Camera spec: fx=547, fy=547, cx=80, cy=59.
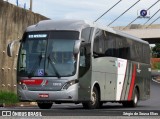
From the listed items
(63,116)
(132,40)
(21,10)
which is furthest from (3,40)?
(63,116)

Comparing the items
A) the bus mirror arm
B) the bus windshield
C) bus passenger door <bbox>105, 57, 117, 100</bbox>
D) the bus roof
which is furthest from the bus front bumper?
bus passenger door <bbox>105, 57, 117, 100</bbox>

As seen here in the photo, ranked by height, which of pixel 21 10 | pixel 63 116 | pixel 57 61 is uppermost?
pixel 21 10

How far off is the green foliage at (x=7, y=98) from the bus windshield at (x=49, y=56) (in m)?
6.84

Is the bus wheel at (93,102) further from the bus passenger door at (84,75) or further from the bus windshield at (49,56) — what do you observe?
the bus windshield at (49,56)

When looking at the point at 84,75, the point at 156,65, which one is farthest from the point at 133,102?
the point at 156,65

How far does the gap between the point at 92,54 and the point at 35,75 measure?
2.22 meters

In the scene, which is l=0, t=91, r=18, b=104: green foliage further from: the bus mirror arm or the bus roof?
the bus mirror arm

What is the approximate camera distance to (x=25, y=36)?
→ 1959 cm

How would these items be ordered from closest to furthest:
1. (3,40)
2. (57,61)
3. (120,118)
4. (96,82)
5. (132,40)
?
(120,118)
(57,61)
(96,82)
(132,40)
(3,40)

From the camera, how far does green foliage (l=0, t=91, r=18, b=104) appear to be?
84.6ft

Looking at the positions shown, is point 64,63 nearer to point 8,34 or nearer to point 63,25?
point 63,25

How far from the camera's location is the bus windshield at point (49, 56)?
18609mm

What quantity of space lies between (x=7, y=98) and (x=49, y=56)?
8082 millimetres

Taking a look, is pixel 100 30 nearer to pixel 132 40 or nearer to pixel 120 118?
pixel 132 40
